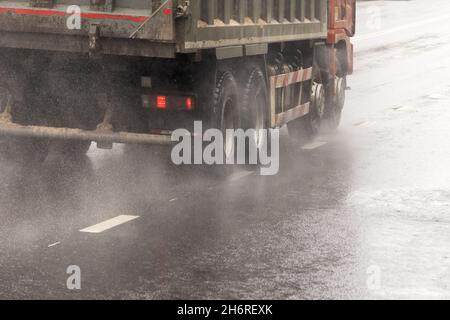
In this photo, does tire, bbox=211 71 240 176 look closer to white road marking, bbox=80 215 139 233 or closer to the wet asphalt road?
the wet asphalt road

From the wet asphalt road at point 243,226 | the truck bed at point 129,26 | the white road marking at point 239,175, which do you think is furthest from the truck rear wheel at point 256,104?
the truck bed at point 129,26

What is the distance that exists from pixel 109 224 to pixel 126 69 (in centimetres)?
243

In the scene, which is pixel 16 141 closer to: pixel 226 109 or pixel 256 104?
pixel 226 109

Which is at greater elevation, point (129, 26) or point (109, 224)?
point (129, 26)

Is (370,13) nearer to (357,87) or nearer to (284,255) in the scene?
(357,87)

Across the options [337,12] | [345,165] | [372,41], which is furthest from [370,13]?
[345,165]

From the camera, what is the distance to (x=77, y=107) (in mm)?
12258

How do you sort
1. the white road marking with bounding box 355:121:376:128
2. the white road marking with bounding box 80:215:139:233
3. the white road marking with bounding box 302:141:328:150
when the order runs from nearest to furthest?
the white road marking with bounding box 80:215:139:233
the white road marking with bounding box 302:141:328:150
the white road marking with bounding box 355:121:376:128

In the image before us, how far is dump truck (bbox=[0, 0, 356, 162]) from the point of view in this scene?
11.2 m

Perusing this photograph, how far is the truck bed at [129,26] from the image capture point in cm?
1105

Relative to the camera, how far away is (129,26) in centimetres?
1114

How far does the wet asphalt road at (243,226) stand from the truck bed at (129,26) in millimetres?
1414

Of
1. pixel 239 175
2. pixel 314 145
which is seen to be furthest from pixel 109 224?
pixel 314 145

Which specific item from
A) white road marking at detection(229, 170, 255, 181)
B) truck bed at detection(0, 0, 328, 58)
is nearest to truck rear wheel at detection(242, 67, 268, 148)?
white road marking at detection(229, 170, 255, 181)
